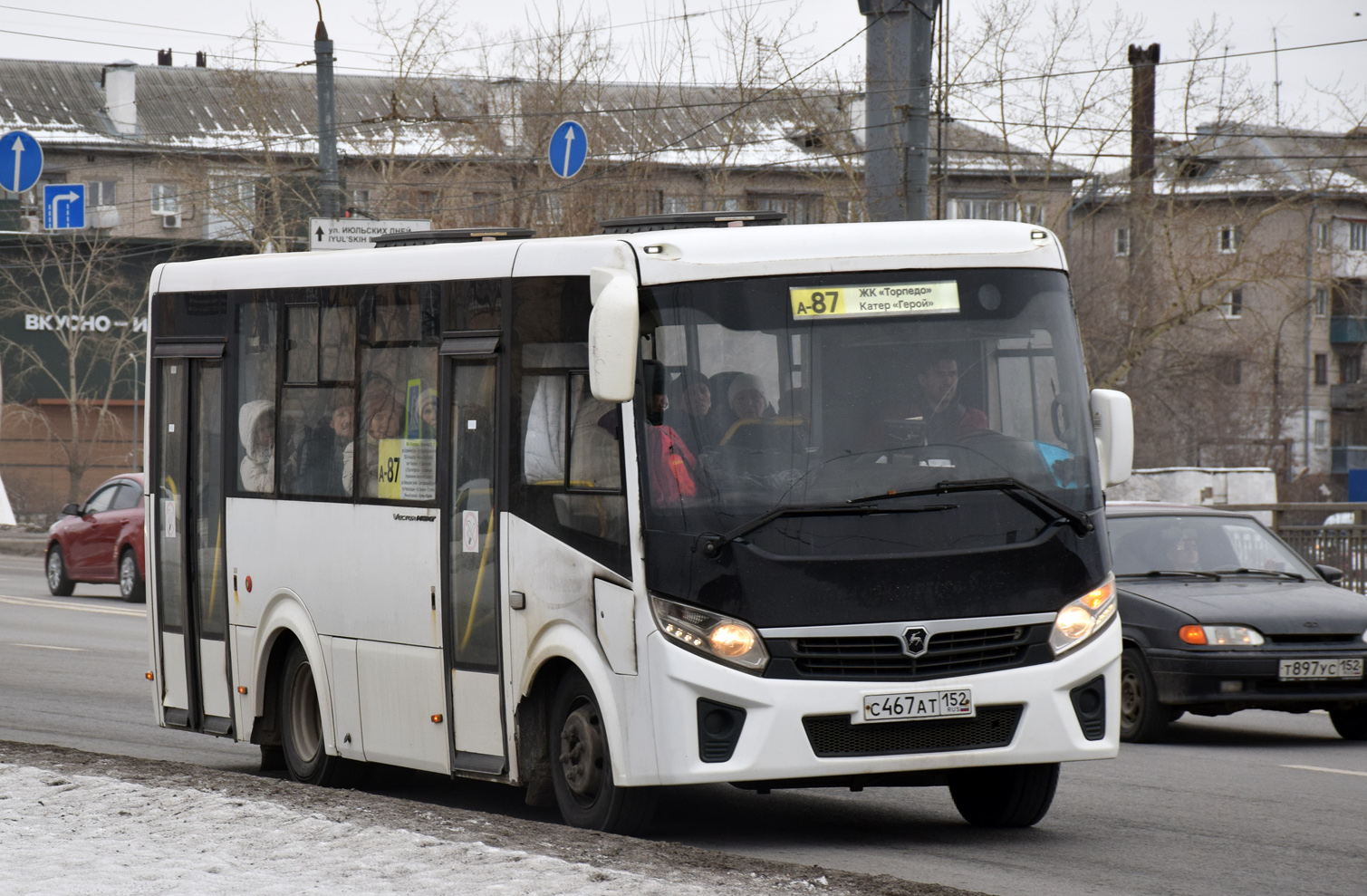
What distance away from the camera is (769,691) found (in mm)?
7199

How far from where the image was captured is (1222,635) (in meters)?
11.5

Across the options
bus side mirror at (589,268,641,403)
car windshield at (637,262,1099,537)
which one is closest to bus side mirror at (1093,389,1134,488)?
car windshield at (637,262,1099,537)

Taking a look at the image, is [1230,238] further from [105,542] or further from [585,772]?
[585,772]

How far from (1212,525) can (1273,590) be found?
93cm

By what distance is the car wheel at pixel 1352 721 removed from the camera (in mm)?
12109

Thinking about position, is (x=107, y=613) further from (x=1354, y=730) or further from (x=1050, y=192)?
(x=1050, y=192)

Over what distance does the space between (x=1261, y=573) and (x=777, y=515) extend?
6326 mm

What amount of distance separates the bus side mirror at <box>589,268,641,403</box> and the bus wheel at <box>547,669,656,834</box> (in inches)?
49.4

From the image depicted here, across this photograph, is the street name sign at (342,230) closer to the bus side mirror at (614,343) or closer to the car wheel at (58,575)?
the car wheel at (58,575)

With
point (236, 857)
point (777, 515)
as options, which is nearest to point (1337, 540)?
point (777, 515)

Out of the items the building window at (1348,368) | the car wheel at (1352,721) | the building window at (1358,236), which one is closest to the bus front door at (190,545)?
the car wheel at (1352,721)

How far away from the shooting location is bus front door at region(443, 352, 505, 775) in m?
8.30

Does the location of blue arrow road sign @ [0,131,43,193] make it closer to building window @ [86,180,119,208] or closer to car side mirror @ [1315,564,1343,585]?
car side mirror @ [1315,564,1343,585]

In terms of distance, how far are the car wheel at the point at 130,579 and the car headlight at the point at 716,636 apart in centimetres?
1887
